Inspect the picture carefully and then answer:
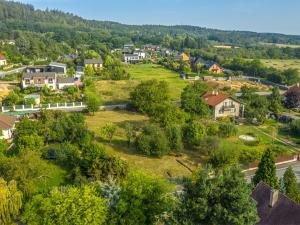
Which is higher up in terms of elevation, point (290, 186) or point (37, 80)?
point (37, 80)

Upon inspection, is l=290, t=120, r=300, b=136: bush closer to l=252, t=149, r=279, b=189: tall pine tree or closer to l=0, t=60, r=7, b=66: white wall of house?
l=252, t=149, r=279, b=189: tall pine tree

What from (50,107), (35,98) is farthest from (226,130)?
(35,98)

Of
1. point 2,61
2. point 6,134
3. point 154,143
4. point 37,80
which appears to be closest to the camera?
point 154,143

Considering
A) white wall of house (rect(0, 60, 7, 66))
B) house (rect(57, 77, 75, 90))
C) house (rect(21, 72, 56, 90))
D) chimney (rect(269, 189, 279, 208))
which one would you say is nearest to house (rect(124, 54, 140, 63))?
white wall of house (rect(0, 60, 7, 66))

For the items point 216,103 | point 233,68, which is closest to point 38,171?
point 216,103

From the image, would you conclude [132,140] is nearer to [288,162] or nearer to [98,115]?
[98,115]

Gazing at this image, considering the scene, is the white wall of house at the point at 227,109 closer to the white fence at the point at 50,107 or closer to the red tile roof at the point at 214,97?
the red tile roof at the point at 214,97

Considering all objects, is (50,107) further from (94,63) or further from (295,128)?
(94,63)

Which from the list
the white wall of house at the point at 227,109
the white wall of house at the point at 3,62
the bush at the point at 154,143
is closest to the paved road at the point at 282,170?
the bush at the point at 154,143
